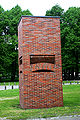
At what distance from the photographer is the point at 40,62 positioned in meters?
10.9

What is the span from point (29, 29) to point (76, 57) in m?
34.3

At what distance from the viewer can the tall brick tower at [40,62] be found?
10688mm

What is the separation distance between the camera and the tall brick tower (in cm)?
1069

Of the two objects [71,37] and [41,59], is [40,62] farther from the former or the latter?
[71,37]

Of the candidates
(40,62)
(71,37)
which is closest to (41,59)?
(40,62)

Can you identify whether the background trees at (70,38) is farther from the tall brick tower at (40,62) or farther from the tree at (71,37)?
the tall brick tower at (40,62)

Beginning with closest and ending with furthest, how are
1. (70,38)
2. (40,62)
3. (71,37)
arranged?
(40,62) → (71,37) → (70,38)

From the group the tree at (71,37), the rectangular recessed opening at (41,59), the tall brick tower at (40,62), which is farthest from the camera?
the tree at (71,37)

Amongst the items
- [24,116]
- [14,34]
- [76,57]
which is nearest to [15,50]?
[14,34]

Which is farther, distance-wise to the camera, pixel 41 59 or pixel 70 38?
pixel 70 38

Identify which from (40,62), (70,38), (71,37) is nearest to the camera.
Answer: (40,62)

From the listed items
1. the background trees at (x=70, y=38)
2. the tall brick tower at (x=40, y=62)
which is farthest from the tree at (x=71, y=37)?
the tall brick tower at (x=40, y=62)

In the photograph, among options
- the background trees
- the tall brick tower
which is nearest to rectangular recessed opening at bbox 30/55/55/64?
the tall brick tower

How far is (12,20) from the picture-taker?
1715 inches
